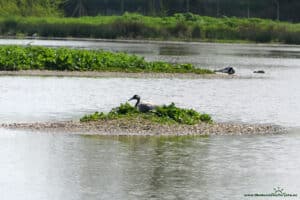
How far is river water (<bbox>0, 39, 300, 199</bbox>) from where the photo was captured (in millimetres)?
16766

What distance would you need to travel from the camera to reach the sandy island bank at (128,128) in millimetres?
23578

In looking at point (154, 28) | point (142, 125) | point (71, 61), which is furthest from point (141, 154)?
point (154, 28)

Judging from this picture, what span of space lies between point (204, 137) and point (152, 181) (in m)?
6.27

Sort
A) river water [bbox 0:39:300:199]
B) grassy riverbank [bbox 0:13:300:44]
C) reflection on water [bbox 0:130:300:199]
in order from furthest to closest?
grassy riverbank [bbox 0:13:300:44], river water [bbox 0:39:300:199], reflection on water [bbox 0:130:300:199]

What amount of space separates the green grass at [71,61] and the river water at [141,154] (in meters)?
6.92

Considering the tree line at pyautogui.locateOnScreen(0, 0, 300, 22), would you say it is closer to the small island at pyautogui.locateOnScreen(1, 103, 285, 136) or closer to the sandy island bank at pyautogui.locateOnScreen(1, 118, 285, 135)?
the small island at pyautogui.locateOnScreen(1, 103, 285, 136)

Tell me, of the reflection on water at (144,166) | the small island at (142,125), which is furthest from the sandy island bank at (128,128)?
the reflection on water at (144,166)

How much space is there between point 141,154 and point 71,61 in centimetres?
2495

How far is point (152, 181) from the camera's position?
17391mm

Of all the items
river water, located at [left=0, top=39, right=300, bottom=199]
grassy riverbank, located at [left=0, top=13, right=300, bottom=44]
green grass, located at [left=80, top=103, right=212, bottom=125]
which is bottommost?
grassy riverbank, located at [left=0, top=13, right=300, bottom=44]

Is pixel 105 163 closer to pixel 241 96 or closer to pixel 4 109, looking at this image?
pixel 4 109

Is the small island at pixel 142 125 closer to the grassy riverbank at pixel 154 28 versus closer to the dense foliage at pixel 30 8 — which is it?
the grassy riverbank at pixel 154 28

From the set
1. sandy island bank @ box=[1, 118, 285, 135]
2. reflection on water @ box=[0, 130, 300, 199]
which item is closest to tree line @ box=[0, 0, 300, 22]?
sandy island bank @ box=[1, 118, 285, 135]

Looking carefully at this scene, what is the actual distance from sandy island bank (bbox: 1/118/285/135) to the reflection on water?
0.69m
